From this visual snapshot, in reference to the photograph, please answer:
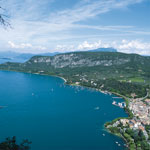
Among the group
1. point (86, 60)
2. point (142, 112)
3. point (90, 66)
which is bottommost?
point (142, 112)

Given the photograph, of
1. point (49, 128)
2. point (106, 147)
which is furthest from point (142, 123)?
point (49, 128)

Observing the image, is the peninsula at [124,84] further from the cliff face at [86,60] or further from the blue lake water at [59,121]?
the blue lake water at [59,121]

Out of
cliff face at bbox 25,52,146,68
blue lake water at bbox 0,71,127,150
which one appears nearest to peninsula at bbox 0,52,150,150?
cliff face at bbox 25,52,146,68

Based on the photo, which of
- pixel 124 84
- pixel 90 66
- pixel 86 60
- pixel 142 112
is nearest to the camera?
pixel 142 112

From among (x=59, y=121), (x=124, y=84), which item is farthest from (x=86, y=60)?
(x=59, y=121)

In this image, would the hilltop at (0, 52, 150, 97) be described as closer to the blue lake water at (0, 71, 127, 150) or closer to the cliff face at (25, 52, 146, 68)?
the cliff face at (25, 52, 146, 68)

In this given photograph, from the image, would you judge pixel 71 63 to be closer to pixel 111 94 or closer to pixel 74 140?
pixel 111 94

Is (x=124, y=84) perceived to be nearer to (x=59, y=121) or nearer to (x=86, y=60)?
(x=59, y=121)
